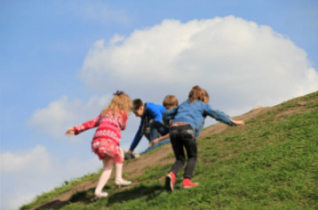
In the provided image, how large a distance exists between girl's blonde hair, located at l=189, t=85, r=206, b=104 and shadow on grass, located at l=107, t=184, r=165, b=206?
1.83 m

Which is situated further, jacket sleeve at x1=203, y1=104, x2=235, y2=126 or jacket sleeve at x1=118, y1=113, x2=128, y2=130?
jacket sleeve at x1=118, y1=113, x2=128, y2=130

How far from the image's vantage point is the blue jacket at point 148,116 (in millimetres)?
11242

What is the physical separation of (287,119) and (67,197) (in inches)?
230

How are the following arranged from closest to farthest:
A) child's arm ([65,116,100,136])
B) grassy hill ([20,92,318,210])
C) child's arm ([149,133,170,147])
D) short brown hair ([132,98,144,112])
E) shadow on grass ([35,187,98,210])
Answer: grassy hill ([20,92,318,210]) → child's arm ([65,116,100,136]) → shadow on grass ([35,187,98,210]) → child's arm ([149,133,170,147]) → short brown hair ([132,98,144,112])

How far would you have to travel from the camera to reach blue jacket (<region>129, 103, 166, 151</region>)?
1124 centimetres

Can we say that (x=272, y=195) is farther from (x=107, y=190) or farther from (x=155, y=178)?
(x=107, y=190)

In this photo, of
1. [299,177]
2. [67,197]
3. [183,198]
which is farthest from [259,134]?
[67,197]

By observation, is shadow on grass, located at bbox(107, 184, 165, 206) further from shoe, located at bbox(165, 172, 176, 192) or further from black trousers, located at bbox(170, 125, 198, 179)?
black trousers, located at bbox(170, 125, 198, 179)

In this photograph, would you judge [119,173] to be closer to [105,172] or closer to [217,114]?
[105,172]

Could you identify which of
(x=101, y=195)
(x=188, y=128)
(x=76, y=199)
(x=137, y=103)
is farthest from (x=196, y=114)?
(x=137, y=103)

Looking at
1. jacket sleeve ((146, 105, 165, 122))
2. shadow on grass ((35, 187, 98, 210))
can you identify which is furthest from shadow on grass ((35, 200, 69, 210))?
jacket sleeve ((146, 105, 165, 122))

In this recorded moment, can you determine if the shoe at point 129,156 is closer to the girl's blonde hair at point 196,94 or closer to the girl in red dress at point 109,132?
the girl in red dress at point 109,132

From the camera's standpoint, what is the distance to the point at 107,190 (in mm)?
8398

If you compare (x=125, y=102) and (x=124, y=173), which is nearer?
(x=125, y=102)
